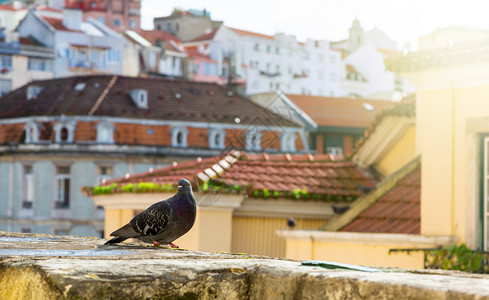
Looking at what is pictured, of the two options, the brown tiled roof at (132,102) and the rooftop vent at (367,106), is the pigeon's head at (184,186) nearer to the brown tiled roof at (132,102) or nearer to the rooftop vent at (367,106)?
the brown tiled roof at (132,102)

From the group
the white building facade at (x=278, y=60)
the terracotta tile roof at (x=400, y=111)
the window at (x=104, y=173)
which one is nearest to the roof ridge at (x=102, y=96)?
the window at (x=104, y=173)

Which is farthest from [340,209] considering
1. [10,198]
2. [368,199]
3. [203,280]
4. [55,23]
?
[55,23]

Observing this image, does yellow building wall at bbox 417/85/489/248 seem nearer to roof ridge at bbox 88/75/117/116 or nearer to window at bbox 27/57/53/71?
roof ridge at bbox 88/75/117/116

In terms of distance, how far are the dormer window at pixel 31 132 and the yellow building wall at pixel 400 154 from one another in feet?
154

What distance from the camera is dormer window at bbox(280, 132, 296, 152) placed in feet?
206

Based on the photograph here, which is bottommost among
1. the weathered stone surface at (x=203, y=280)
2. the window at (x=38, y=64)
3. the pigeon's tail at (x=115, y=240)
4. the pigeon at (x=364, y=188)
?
the weathered stone surface at (x=203, y=280)

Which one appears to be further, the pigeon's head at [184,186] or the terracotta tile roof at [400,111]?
the terracotta tile roof at [400,111]

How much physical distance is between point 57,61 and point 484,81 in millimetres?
77738

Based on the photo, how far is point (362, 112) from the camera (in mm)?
73938

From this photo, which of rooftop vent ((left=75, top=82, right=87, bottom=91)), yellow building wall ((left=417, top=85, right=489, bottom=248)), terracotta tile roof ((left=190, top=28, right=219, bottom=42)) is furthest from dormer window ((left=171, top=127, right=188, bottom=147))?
yellow building wall ((left=417, top=85, right=489, bottom=248))

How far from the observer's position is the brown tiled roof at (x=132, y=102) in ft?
205

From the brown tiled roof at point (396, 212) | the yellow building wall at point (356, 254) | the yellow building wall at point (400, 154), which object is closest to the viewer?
the yellow building wall at point (356, 254)

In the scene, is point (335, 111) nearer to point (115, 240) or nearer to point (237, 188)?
point (237, 188)

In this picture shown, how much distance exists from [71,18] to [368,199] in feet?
252
